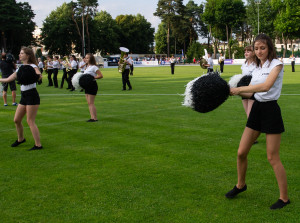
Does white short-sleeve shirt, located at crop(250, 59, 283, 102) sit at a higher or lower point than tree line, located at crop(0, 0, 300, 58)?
lower

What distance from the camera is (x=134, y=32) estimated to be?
109 metres

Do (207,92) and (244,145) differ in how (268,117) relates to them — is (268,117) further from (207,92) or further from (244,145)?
(207,92)

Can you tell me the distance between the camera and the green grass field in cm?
429

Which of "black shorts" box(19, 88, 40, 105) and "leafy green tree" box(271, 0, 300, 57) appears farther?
"leafy green tree" box(271, 0, 300, 57)

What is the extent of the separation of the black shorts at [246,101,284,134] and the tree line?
2752 inches

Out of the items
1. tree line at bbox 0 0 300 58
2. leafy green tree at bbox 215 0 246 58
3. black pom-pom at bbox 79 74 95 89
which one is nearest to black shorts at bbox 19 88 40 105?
black pom-pom at bbox 79 74 95 89

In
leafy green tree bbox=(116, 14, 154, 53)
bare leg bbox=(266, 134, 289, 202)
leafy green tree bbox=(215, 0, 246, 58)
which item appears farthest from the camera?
leafy green tree bbox=(116, 14, 154, 53)

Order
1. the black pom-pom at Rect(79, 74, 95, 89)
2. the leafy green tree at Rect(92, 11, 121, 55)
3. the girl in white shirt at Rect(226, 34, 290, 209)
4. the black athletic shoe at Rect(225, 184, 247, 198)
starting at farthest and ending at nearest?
the leafy green tree at Rect(92, 11, 121, 55) < the black pom-pom at Rect(79, 74, 95, 89) < the black athletic shoe at Rect(225, 184, 247, 198) < the girl in white shirt at Rect(226, 34, 290, 209)

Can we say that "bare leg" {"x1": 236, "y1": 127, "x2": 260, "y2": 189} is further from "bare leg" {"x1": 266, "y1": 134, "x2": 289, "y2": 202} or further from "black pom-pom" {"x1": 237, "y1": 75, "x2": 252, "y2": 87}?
"black pom-pom" {"x1": 237, "y1": 75, "x2": 252, "y2": 87}

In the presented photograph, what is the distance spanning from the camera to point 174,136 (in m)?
8.26

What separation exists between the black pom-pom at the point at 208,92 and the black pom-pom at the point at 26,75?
3.93 meters

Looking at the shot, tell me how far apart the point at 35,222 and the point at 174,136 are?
460 cm

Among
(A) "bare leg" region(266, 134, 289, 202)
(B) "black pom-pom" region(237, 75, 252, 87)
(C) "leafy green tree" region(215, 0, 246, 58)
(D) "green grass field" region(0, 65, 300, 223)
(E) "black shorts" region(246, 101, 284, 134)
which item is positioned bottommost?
(D) "green grass field" region(0, 65, 300, 223)

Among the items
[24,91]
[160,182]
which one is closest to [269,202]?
[160,182]
